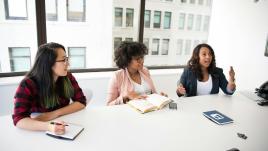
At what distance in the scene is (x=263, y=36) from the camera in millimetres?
2930

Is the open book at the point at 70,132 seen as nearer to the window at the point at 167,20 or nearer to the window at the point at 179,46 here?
the window at the point at 167,20

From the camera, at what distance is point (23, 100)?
1364 millimetres

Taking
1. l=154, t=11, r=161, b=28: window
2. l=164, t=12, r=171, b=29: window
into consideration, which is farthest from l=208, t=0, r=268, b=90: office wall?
l=154, t=11, r=161, b=28: window

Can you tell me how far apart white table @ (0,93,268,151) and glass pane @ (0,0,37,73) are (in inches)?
67.2

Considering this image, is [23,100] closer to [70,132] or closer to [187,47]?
[70,132]

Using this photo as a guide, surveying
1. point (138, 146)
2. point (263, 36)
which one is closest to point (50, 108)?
point (138, 146)

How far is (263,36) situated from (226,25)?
64 centimetres

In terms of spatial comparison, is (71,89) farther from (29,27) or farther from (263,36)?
(263,36)

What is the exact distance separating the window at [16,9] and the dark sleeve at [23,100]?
1.78m

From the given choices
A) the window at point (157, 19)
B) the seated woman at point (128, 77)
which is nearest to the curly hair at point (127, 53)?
the seated woman at point (128, 77)

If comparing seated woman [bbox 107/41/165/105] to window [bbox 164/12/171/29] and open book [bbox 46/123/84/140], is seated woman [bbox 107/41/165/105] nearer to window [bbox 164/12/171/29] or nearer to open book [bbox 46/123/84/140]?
open book [bbox 46/123/84/140]

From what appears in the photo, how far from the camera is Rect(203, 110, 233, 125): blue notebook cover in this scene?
1569mm

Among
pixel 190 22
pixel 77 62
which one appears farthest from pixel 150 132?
pixel 190 22

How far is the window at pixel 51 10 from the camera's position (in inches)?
115
